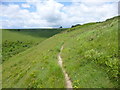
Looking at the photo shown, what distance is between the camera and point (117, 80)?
45.3ft

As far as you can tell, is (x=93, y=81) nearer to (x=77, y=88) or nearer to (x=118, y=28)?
(x=77, y=88)

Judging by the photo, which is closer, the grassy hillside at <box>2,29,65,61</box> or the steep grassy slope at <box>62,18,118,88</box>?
the steep grassy slope at <box>62,18,118,88</box>

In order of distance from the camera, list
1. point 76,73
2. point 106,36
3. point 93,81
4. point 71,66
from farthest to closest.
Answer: point 106,36 < point 71,66 < point 76,73 < point 93,81

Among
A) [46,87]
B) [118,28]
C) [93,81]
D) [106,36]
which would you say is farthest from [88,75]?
[118,28]

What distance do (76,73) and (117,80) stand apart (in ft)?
17.2

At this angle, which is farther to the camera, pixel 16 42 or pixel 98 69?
pixel 16 42

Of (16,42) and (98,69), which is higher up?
(16,42)

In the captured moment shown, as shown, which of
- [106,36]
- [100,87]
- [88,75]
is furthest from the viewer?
[106,36]

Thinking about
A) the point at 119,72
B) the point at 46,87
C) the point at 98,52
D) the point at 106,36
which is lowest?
the point at 46,87

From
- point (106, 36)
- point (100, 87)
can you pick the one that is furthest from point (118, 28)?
point (100, 87)

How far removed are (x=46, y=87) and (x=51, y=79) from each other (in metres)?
1.37

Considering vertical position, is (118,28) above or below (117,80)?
above

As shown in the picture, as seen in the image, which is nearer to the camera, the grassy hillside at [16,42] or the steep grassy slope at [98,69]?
the steep grassy slope at [98,69]

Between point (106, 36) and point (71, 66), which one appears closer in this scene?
point (71, 66)
